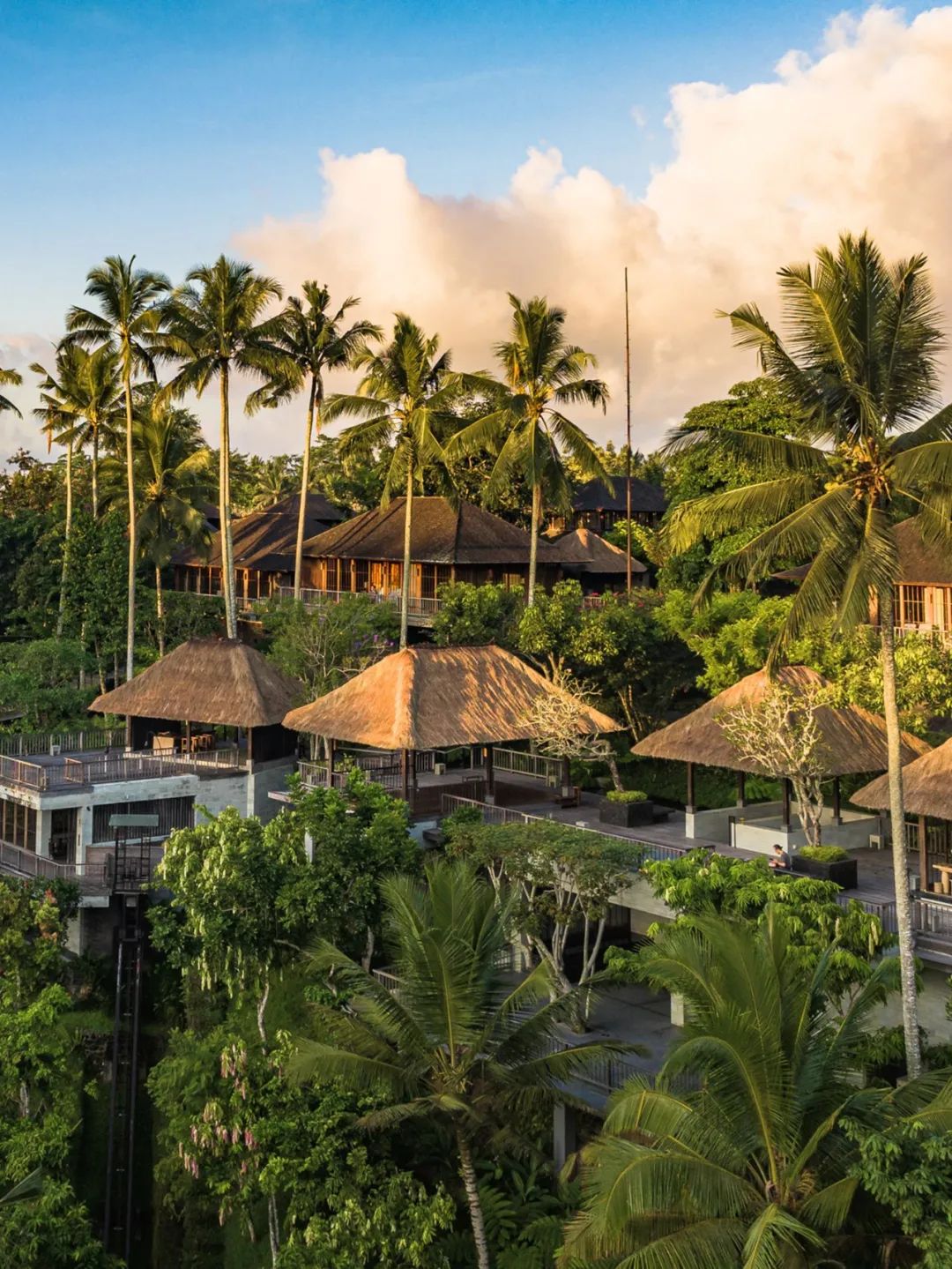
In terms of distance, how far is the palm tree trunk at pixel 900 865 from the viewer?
18266 millimetres

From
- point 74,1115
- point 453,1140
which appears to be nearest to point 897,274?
point 453,1140

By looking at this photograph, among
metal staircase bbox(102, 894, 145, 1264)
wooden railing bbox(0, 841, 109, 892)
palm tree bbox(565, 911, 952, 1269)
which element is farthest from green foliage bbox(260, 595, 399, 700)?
palm tree bbox(565, 911, 952, 1269)

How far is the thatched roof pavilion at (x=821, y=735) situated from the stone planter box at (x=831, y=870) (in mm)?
2573

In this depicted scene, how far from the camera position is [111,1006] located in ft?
99.3

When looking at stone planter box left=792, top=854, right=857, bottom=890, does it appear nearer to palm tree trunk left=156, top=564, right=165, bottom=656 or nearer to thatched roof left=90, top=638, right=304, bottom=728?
thatched roof left=90, top=638, right=304, bottom=728

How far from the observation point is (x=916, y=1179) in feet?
46.2

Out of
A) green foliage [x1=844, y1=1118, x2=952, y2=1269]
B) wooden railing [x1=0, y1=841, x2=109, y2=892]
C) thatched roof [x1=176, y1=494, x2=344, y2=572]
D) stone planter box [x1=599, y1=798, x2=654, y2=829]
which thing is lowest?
green foliage [x1=844, y1=1118, x2=952, y2=1269]

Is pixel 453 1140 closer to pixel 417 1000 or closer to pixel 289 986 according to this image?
pixel 417 1000

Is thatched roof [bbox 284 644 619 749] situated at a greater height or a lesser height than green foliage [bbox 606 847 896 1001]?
greater

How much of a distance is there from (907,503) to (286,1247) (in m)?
14.7

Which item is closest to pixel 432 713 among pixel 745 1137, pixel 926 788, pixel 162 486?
pixel 926 788

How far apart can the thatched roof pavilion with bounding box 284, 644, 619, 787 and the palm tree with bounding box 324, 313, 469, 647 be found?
32.2 feet

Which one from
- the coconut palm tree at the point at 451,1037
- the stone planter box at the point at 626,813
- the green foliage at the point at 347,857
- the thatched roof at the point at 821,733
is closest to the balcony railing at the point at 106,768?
the green foliage at the point at 347,857

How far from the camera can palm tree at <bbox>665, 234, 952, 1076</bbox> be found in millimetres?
18328
